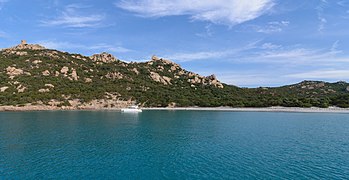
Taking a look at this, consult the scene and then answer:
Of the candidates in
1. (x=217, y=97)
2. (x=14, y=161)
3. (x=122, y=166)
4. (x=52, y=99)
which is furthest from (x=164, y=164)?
(x=217, y=97)

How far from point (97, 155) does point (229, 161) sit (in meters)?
19.9

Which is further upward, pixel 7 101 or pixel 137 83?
pixel 137 83

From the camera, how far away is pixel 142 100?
16075cm

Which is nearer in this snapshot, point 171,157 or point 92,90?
point 171,157

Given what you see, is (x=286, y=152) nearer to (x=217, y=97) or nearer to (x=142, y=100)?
(x=142, y=100)

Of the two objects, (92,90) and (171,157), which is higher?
(92,90)

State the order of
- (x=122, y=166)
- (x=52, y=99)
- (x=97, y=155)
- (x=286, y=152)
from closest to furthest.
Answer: (x=122, y=166)
(x=97, y=155)
(x=286, y=152)
(x=52, y=99)

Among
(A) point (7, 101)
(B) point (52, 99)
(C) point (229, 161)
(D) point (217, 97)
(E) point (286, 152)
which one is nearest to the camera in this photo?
(C) point (229, 161)

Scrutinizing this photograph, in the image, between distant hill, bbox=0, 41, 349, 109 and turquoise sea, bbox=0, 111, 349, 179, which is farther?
distant hill, bbox=0, 41, 349, 109

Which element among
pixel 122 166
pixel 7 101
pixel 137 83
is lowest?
pixel 122 166

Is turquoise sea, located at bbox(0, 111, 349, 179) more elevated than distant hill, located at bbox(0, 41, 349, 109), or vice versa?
distant hill, located at bbox(0, 41, 349, 109)

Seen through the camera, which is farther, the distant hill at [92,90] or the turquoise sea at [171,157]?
the distant hill at [92,90]

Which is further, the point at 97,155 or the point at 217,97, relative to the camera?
the point at 217,97

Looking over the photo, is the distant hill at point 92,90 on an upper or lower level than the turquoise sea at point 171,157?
upper
